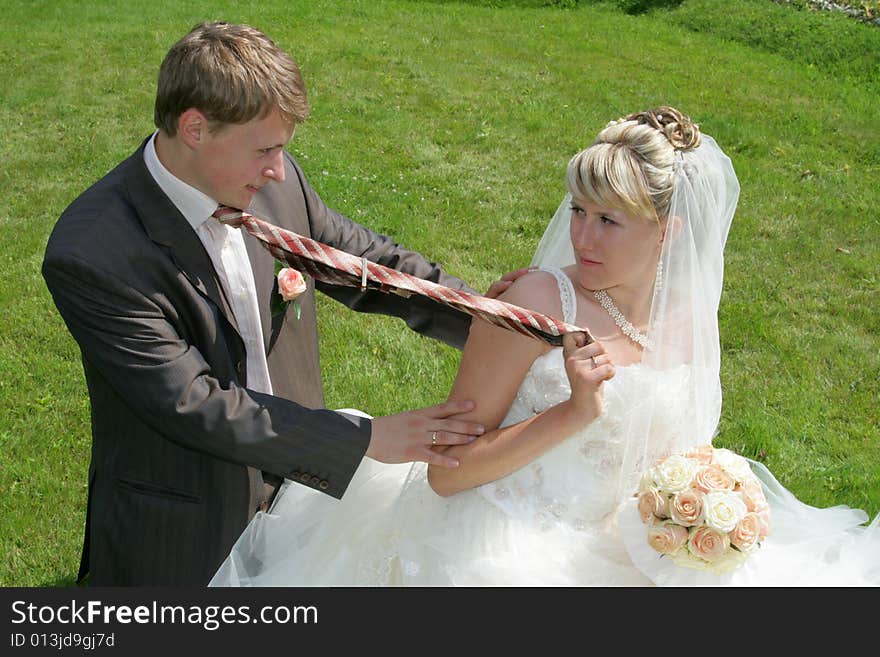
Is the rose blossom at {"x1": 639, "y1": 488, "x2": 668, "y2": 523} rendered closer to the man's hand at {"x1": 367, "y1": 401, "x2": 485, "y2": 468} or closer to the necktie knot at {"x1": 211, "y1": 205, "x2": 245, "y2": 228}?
the man's hand at {"x1": 367, "y1": 401, "x2": 485, "y2": 468}

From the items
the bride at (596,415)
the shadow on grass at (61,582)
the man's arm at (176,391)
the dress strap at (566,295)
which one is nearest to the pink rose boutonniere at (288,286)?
the man's arm at (176,391)

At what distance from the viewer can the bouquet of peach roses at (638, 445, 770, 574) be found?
11.0 feet

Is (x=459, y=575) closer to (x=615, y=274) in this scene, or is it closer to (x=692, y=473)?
(x=692, y=473)

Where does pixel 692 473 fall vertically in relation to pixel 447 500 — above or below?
above

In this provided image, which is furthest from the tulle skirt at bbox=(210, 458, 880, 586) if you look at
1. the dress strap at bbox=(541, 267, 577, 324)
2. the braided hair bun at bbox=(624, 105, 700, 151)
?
the braided hair bun at bbox=(624, 105, 700, 151)

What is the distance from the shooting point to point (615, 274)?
3.89m

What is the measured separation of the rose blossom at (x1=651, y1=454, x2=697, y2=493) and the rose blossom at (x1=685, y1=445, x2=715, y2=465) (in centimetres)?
4

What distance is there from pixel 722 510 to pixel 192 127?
7.65 ft

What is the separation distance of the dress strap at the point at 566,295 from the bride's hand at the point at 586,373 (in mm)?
231

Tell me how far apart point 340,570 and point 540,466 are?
97 cm

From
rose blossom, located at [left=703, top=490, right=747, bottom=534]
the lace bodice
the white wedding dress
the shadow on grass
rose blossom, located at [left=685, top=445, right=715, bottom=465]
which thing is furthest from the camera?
the shadow on grass

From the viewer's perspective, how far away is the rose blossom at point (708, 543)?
132 inches

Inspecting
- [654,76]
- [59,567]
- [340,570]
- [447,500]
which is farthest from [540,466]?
[654,76]

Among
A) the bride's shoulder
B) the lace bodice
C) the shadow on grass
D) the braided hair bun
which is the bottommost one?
the shadow on grass
